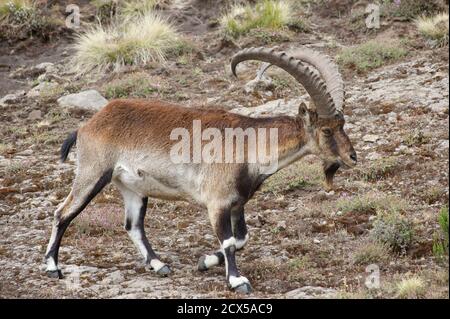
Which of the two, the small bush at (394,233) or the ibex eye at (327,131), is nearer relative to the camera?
the ibex eye at (327,131)

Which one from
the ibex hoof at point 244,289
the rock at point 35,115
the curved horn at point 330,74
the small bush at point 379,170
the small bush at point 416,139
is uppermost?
the curved horn at point 330,74

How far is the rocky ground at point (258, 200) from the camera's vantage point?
357 inches

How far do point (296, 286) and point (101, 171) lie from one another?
103 inches

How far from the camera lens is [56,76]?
1845cm

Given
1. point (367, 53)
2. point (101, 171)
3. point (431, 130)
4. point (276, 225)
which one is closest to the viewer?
point (101, 171)

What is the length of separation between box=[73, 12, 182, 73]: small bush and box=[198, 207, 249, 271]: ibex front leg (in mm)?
9375

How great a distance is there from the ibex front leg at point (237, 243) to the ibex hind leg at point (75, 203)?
57.9 inches

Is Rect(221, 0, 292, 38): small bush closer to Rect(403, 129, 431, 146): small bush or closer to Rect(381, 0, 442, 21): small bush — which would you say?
Rect(381, 0, 442, 21): small bush

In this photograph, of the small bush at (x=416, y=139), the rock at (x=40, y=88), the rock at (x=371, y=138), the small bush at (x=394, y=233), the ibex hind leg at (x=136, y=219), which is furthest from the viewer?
the rock at (x=40, y=88)

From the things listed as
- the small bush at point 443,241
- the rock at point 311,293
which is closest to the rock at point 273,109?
the small bush at point 443,241

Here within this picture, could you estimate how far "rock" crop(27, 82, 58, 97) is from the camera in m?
17.6

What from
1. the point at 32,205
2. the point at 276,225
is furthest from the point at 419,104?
the point at 32,205

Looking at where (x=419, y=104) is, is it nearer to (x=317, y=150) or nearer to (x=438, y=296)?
(x=317, y=150)

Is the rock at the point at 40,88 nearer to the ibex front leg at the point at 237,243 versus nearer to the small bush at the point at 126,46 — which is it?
the small bush at the point at 126,46
